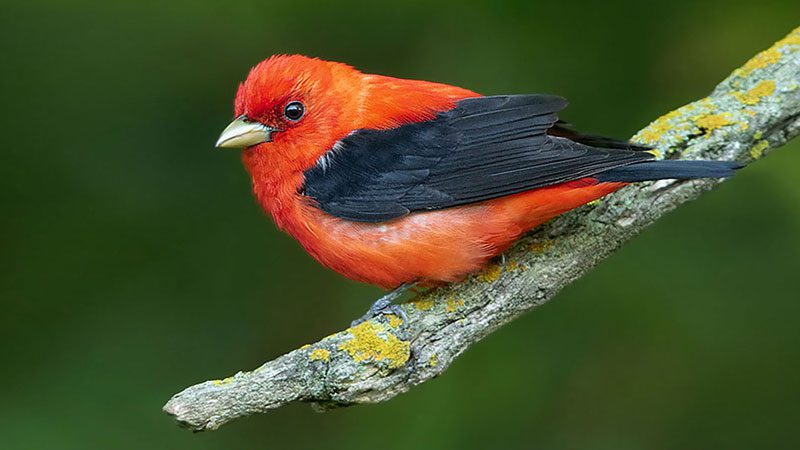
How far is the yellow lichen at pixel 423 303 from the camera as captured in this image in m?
4.76

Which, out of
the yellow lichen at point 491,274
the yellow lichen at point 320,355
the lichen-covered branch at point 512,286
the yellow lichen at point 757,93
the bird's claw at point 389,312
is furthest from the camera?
the yellow lichen at point 757,93

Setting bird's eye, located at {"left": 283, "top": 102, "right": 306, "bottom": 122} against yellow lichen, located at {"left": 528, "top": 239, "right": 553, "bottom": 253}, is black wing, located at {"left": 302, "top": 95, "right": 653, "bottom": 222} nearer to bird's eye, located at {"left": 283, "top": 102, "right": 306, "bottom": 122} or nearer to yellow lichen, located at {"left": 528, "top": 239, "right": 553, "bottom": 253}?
bird's eye, located at {"left": 283, "top": 102, "right": 306, "bottom": 122}

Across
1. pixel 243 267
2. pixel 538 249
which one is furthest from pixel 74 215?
pixel 538 249

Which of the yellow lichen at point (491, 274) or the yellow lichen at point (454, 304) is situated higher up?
the yellow lichen at point (491, 274)

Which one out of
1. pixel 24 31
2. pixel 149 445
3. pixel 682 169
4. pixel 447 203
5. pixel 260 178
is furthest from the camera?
pixel 24 31

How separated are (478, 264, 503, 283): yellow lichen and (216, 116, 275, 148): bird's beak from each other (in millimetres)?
1309

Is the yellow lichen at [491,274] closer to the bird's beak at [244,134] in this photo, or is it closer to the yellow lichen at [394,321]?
the yellow lichen at [394,321]

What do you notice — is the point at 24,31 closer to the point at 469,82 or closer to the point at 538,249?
the point at 469,82

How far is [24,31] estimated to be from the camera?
6.29 meters

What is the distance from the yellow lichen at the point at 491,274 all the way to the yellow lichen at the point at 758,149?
150 cm

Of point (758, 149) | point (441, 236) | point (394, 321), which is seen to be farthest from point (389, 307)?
point (758, 149)

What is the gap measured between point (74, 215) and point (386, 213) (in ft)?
8.24

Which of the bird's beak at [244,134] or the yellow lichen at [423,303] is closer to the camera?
the yellow lichen at [423,303]

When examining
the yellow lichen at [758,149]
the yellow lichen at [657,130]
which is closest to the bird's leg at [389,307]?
the yellow lichen at [657,130]
